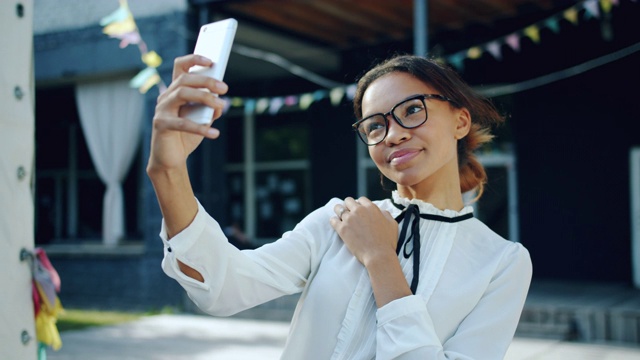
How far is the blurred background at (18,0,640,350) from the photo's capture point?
327 inches

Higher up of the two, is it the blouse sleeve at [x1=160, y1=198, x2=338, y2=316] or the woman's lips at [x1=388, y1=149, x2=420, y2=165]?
the woman's lips at [x1=388, y1=149, x2=420, y2=165]

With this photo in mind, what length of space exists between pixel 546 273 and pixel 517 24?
3.32m

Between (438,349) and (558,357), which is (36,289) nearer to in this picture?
(438,349)

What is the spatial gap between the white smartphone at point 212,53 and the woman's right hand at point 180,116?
1cm

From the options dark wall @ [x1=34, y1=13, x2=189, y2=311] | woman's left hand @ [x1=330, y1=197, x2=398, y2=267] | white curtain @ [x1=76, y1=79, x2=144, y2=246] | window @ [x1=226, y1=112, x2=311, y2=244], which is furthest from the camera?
window @ [x1=226, y1=112, x2=311, y2=244]

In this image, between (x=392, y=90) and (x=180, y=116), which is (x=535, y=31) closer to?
(x=392, y=90)

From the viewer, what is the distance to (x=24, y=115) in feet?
6.80

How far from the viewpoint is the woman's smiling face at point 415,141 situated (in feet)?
5.05

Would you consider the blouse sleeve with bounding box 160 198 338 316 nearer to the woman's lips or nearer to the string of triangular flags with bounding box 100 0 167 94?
the woman's lips

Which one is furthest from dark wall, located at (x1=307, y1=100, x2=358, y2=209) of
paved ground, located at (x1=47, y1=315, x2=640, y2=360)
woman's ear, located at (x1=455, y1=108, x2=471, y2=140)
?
woman's ear, located at (x1=455, y1=108, x2=471, y2=140)

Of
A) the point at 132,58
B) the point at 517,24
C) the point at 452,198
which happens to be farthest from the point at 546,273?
the point at 452,198

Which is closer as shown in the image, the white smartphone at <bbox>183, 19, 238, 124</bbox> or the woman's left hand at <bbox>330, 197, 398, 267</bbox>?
the white smartphone at <bbox>183, 19, 238, 124</bbox>

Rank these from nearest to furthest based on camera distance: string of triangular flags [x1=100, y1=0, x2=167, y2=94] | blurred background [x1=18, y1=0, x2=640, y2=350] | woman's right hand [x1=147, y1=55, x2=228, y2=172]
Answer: woman's right hand [x1=147, y1=55, x2=228, y2=172] → string of triangular flags [x1=100, y1=0, x2=167, y2=94] → blurred background [x1=18, y1=0, x2=640, y2=350]

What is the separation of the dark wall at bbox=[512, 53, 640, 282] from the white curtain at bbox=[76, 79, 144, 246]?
527 centimetres
